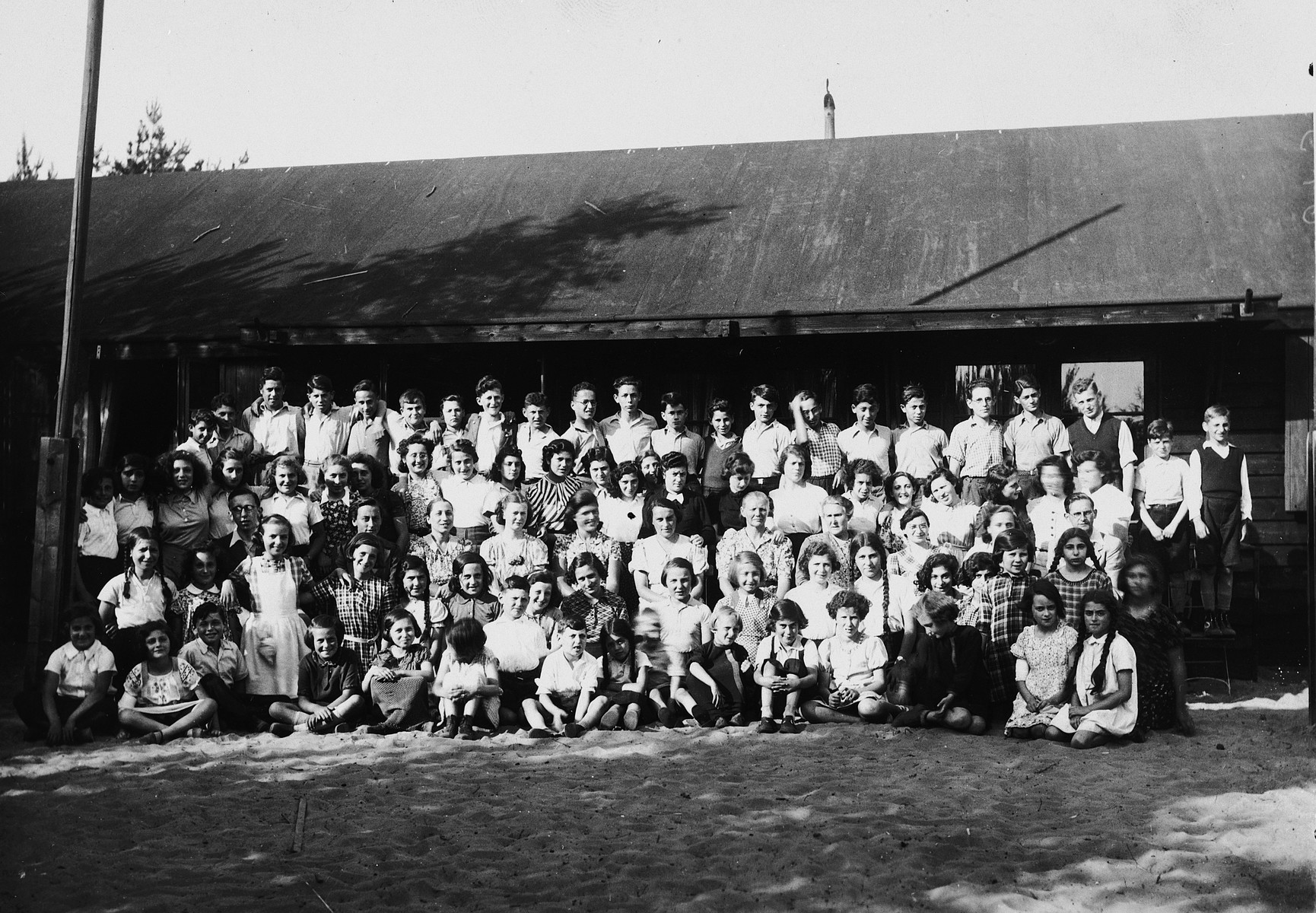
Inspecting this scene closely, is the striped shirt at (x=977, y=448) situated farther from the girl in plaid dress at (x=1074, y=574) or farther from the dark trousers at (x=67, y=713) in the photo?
the dark trousers at (x=67, y=713)

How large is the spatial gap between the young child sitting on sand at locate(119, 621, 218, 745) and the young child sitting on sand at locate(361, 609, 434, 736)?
910 millimetres

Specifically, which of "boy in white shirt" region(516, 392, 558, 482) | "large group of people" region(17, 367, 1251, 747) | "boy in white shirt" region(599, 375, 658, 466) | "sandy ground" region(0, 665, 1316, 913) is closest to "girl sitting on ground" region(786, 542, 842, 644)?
"large group of people" region(17, 367, 1251, 747)

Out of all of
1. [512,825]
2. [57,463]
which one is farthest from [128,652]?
[512,825]

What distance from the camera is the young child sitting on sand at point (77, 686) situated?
7000mm

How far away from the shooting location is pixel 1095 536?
7836 millimetres

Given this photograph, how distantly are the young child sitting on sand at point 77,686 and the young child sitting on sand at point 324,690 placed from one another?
0.96 metres

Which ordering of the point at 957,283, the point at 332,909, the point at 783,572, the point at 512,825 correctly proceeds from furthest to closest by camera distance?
the point at 957,283 < the point at 783,572 < the point at 512,825 < the point at 332,909

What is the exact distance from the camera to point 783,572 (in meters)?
7.57

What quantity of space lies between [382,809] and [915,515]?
363 centimetres

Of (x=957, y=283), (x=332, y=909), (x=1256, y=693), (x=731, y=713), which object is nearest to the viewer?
(x=332, y=909)

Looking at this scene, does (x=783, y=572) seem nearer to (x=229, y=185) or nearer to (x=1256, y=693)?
(x=1256, y=693)

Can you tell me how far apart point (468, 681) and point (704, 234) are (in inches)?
214

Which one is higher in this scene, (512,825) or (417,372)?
(417,372)

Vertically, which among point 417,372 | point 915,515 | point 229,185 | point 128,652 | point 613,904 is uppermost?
point 229,185
